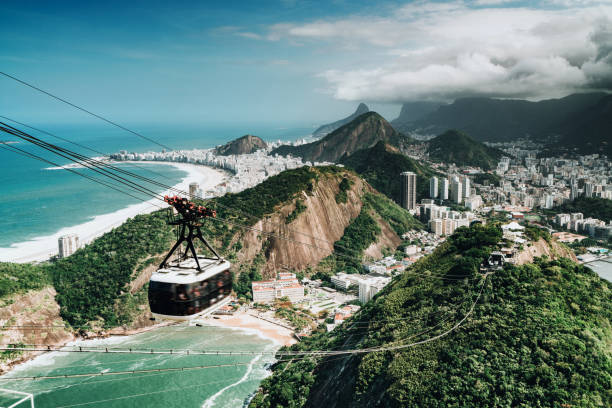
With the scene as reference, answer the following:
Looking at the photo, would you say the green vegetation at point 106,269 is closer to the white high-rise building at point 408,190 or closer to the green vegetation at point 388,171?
the white high-rise building at point 408,190

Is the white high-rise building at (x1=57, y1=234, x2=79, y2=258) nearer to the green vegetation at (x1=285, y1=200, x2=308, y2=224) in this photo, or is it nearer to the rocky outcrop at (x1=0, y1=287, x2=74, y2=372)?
the rocky outcrop at (x1=0, y1=287, x2=74, y2=372)

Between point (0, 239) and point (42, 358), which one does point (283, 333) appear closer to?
A: point (42, 358)

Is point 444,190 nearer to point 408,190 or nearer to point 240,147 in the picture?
point 408,190

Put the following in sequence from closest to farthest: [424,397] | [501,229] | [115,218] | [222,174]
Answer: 1. [424,397]
2. [501,229]
3. [115,218]
4. [222,174]

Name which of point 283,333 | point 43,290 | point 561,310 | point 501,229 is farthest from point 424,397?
point 43,290

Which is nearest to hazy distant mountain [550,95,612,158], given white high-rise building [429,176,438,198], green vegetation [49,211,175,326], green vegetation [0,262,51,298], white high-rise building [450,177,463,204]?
white high-rise building [450,177,463,204]

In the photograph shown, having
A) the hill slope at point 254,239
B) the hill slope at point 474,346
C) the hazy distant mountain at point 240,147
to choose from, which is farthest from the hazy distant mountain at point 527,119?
the hill slope at point 474,346
